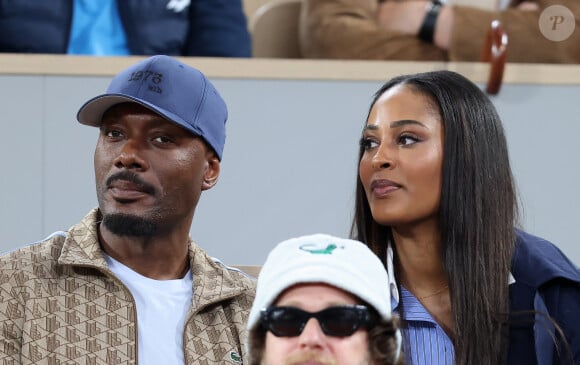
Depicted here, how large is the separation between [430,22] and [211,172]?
41.8 inches

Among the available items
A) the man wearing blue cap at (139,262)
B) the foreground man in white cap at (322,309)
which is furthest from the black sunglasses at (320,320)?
the man wearing blue cap at (139,262)

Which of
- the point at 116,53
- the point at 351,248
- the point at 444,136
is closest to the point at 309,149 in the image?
the point at 116,53

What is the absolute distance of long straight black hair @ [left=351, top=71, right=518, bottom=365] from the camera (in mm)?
2518

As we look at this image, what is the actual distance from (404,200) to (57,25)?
4.57 ft

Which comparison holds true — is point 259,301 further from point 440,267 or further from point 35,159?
point 35,159

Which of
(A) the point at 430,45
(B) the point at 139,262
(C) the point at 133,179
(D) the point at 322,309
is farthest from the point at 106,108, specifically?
(A) the point at 430,45

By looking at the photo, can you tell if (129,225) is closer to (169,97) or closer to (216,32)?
(169,97)

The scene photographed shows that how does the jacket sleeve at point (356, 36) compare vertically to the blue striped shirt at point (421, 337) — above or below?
above

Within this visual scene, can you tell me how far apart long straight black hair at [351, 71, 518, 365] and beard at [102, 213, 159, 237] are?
456 millimetres

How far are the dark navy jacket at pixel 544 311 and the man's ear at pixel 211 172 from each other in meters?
0.68

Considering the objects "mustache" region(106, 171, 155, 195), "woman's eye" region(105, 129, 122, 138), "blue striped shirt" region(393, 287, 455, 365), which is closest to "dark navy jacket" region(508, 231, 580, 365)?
"blue striped shirt" region(393, 287, 455, 365)

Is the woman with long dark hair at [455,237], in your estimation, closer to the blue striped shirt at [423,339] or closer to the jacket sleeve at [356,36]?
the blue striped shirt at [423,339]

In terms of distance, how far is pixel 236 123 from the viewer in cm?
349

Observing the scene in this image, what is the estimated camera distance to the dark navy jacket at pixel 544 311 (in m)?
2.44
